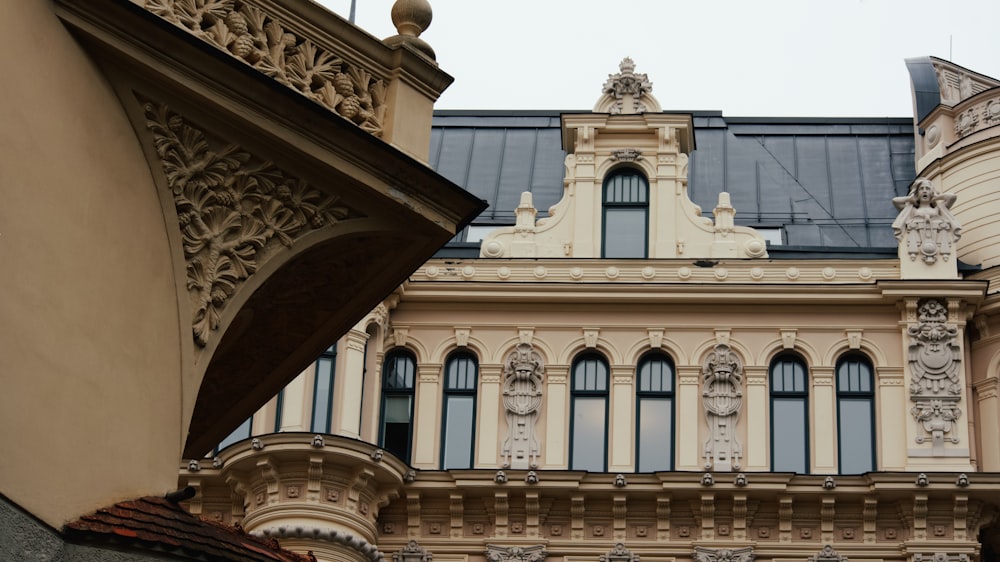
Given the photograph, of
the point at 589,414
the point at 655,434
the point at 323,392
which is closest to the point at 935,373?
the point at 655,434

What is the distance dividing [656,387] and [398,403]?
466cm

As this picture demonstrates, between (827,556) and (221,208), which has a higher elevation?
(827,556)

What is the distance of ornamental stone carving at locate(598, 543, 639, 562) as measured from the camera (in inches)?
1305

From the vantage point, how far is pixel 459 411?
115 feet

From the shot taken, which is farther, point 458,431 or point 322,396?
point 458,431

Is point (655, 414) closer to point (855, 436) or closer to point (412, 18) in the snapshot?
point (855, 436)

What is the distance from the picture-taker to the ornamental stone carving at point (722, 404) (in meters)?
34.0

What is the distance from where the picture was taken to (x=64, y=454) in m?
10.5

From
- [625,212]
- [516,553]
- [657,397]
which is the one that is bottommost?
[516,553]

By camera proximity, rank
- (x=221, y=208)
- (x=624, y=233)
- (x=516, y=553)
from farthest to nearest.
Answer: (x=624, y=233), (x=516, y=553), (x=221, y=208)

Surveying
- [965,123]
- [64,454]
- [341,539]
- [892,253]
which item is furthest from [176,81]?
[965,123]

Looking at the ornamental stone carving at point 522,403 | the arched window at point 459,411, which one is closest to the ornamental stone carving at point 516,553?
the ornamental stone carving at point 522,403

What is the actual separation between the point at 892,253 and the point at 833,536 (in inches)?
242

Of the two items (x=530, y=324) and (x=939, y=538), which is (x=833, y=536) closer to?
(x=939, y=538)
